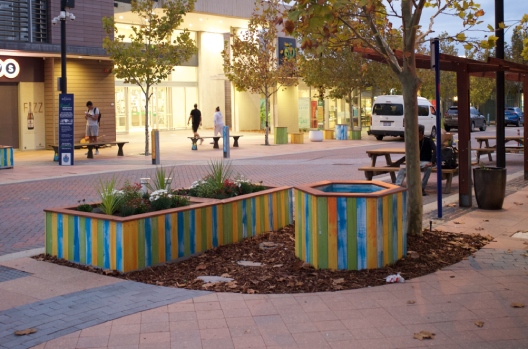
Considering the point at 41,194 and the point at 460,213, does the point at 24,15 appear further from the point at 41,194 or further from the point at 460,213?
the point at 460,213

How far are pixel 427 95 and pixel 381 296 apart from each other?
53931mm

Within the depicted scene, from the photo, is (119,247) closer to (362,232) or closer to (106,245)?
(106,245)

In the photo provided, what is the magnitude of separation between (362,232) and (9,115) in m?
22.3

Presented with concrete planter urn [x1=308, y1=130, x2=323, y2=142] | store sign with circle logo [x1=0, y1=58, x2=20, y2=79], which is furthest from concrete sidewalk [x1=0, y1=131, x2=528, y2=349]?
concrete planter urn [x1=308, y1=130, x2=323, y2=142]

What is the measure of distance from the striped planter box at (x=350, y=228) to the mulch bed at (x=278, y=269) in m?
0.12

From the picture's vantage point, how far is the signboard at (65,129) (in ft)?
71.1

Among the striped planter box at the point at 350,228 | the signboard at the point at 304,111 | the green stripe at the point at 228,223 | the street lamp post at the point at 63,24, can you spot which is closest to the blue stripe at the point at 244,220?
the green stripe at the point at 228,223

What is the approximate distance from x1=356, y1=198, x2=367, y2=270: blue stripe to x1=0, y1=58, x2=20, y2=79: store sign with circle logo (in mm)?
21241

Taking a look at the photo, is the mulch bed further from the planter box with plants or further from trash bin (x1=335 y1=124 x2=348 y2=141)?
trash bin (x1=335 y1=124 x2=348 y2=141)

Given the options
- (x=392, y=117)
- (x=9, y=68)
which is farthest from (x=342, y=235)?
(x=392, y=117)

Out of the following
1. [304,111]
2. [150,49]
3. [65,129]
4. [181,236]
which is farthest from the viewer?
[304,111]

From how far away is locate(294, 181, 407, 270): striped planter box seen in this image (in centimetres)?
740

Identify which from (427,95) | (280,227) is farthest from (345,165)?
(427,95)

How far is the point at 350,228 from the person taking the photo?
741 centimetres
